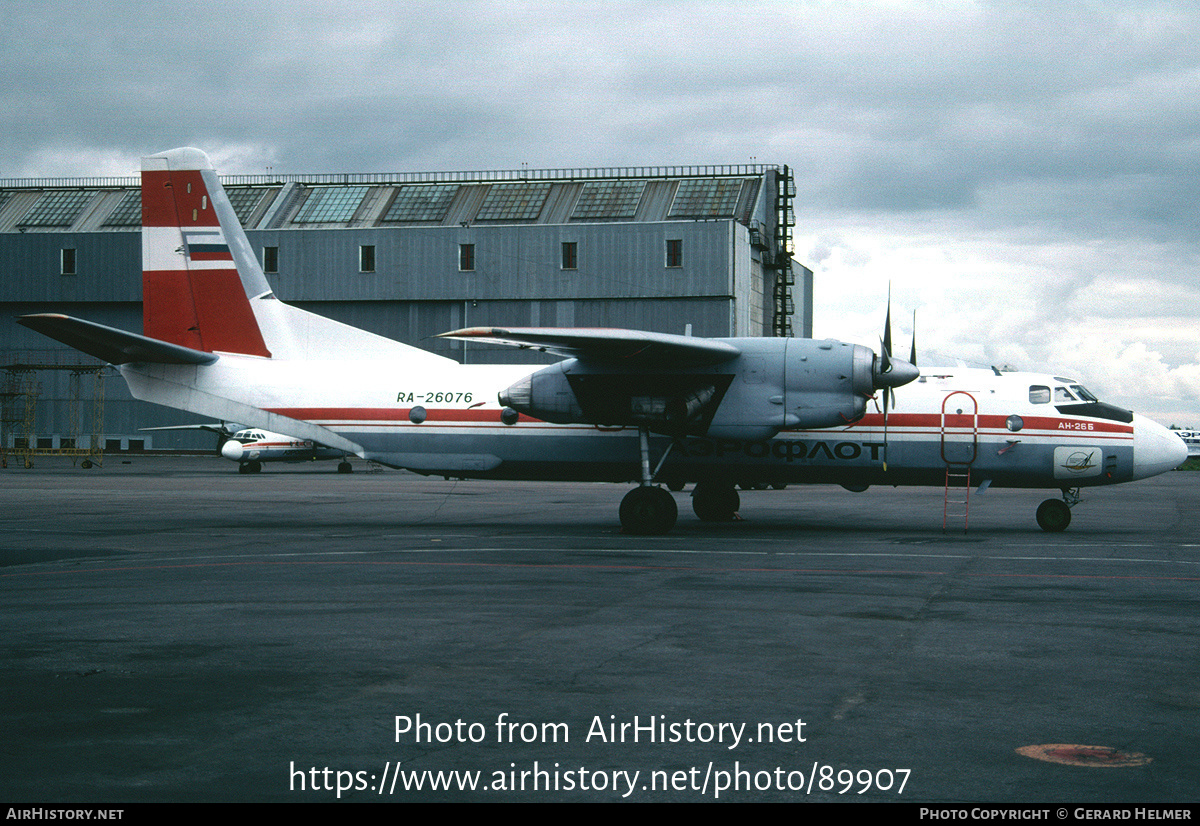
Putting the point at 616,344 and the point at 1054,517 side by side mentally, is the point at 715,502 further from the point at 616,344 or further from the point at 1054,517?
the point at 1054,517

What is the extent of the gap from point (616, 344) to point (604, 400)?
6.17 feet

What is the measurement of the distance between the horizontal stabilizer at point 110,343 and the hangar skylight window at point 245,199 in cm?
5336

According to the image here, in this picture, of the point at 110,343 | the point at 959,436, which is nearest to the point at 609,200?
the point at 110,343

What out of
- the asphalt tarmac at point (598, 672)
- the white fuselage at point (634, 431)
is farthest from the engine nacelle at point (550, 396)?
the asphalt tarmac at point (598, 672)

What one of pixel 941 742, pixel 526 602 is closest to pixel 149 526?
pixel 526 602

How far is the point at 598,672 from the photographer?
8070 mm

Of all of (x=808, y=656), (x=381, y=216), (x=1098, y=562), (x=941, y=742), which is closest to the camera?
(x=941, y=742)

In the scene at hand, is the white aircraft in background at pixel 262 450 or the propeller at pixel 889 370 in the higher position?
the propeller at pixel 889 370

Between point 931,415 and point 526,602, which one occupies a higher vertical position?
point 931,415

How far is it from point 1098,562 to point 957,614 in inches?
244

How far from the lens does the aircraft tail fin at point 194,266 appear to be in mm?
24047

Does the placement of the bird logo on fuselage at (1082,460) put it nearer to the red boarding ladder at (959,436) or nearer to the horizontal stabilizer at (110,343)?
the red boarding ladder at (959,436)

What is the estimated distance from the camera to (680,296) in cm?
6619

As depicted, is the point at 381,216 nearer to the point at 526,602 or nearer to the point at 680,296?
the point at 680,296
